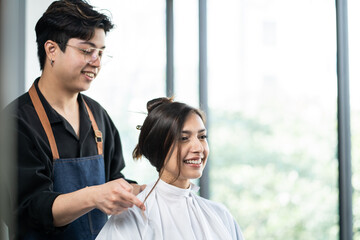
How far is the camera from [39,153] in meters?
1.57

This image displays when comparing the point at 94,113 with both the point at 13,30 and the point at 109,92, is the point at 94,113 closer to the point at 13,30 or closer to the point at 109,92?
the point at 109,92

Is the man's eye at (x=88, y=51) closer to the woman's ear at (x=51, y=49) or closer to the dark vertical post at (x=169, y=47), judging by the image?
the woman's ear at (x=51, y=49)

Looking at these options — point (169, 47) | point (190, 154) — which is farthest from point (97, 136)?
point (169, 47)

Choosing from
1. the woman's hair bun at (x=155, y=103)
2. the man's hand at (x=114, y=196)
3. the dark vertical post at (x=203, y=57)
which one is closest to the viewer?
the man's hand at (x=114, y=196)

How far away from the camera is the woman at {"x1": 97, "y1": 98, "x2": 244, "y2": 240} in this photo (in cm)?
156

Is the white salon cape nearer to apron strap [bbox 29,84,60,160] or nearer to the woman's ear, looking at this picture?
apron strap [bbox 29,84,60,160]

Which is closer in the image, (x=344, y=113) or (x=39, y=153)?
(x=39, y=153)

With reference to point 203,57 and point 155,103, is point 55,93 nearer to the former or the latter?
point 155,103

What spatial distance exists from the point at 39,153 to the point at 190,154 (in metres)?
0.55

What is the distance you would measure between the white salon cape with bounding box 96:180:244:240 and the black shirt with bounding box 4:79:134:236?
23 cm

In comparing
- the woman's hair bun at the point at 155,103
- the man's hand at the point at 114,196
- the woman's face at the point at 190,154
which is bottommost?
the man's hand at the point at 114,196

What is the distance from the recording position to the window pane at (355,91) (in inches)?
83.3

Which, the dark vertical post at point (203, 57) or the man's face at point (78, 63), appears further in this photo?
the dark vertical post at point (203, 57)

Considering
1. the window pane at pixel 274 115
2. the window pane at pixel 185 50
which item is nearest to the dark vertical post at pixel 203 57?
the window pane at pixel 274 115
